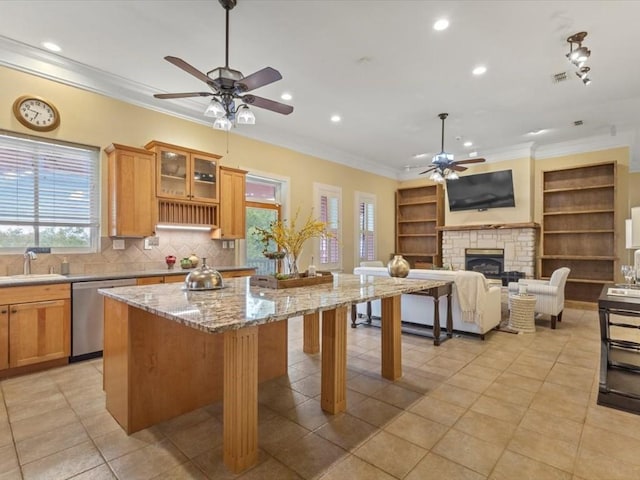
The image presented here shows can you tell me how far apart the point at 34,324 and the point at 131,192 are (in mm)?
1656

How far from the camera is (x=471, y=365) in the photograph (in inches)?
133

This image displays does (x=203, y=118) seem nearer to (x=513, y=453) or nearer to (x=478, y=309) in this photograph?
(x=478, y=309)

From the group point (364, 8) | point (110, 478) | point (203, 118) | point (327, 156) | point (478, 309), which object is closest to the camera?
point (110, 478)

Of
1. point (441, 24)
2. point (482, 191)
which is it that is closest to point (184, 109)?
point (441, 24)

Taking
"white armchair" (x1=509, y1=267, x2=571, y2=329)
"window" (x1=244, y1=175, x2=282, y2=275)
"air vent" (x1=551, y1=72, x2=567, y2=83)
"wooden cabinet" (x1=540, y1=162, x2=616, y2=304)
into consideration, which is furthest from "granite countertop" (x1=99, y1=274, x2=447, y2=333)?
"wooden cabinet" (x1=540, y1=162, x2=616, y2=304)

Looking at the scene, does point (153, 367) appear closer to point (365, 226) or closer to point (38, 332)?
point (38, 332)

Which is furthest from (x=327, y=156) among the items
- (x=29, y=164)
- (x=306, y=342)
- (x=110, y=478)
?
(x=110, y=478)

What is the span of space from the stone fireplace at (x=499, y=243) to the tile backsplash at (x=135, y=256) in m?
4.58

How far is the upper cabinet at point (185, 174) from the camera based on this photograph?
A: 4.25 metres

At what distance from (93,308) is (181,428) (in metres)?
2.02

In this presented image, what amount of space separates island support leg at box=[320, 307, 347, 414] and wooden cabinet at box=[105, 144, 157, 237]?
2839mm

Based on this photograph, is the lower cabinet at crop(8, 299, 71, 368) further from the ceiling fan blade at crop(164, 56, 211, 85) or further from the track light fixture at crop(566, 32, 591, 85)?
the track light fixture at crop(566, 32, 591, 85)

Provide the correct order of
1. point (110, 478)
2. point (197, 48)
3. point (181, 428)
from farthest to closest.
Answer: point (197, 48)
point (181, 428)
point (110, 478)

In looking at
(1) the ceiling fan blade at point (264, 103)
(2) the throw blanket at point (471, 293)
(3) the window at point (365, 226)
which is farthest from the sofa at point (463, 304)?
(3) the window at point (365, 226)
